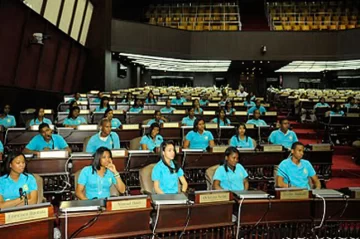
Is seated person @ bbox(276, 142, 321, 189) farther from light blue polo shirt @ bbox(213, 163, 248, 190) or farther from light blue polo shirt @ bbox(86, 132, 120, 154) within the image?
light blue polo shirt @ bbox(86, 132, 120, 154)

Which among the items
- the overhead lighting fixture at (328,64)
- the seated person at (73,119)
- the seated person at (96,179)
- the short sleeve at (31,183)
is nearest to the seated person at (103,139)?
the seated person at (96,179)

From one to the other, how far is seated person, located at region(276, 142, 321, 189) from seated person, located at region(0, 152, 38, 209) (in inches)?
103

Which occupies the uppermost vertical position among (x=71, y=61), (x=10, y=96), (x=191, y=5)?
(x=191, y=5)

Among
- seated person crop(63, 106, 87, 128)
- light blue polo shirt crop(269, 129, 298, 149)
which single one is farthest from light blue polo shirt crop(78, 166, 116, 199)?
seated person crop(63, 106, 87, 128)

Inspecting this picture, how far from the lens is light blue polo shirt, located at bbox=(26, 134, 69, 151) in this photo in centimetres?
589

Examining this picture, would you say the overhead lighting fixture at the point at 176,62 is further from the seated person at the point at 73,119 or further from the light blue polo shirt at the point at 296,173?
the light blue polo shirt at the point at 296,173

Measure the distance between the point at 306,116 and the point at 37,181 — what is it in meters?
9.65

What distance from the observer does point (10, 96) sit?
9.55m

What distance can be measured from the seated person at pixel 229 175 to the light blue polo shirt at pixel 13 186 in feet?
Answer: 6.12

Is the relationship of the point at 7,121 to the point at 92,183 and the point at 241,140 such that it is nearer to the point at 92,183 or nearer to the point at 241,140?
the point at 241,140

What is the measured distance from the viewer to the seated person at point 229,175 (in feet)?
14.5

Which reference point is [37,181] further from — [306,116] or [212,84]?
[212,84]

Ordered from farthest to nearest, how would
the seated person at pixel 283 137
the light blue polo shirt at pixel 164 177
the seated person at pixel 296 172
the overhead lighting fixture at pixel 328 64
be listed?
the overhead lighting fixture at pixel 328 64 < the seated person at pixel 283 137 < the seated person at pixel 296 172 < the light blue polo shirt at pixel 164 177

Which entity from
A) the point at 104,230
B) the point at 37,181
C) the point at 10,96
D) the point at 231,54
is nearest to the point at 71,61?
the point at 10,96
